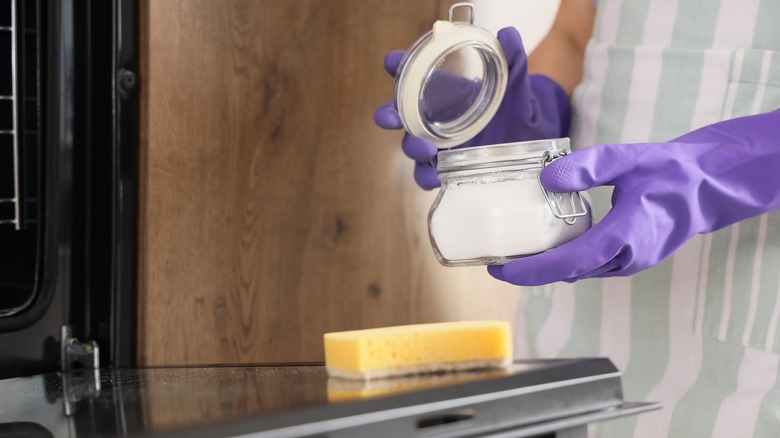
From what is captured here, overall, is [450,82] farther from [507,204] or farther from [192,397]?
[192,397]

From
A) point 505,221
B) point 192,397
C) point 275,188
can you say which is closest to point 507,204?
point 505,221

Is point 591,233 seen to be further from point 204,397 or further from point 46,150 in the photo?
point 46,150

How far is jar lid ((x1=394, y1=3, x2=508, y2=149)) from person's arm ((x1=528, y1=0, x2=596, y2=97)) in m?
0.38

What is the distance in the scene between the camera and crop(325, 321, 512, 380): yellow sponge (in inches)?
32.8

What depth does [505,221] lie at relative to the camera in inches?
38.0

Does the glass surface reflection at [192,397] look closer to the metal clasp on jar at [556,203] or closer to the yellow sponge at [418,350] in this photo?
the yellow sponge at [418,350]

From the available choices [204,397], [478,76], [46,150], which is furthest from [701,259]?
[46,150]

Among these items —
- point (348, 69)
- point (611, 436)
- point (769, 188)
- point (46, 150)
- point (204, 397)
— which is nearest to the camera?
point (204, 397)

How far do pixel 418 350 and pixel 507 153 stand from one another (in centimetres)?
23

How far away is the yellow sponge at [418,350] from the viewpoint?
0.83 meters

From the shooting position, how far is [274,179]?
142 centimetres

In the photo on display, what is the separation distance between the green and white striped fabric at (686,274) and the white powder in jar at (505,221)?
1.06ft

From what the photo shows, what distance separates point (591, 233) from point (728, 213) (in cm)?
23

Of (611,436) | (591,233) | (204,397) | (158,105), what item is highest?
(158,105)
